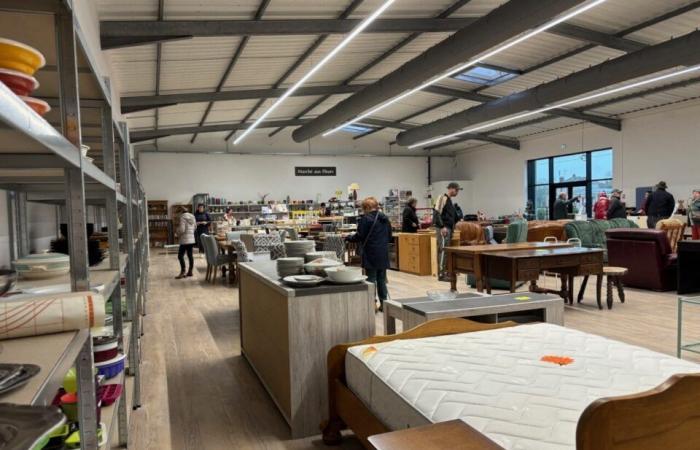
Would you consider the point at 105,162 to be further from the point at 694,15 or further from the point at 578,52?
the point at 578,52

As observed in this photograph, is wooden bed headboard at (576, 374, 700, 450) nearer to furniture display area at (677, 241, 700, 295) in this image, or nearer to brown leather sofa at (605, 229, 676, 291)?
furniture display area at (677, 241, 700, 295)

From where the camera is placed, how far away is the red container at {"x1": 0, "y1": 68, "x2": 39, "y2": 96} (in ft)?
3.42

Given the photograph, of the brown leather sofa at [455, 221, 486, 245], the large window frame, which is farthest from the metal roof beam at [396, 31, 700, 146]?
the large window frame

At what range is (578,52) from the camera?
1007 cm

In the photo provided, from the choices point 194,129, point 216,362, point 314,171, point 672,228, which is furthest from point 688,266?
point 314,171

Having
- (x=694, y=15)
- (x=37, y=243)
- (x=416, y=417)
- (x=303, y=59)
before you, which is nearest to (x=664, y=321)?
(x=416, y=417)

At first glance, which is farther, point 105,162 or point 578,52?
point 578,52

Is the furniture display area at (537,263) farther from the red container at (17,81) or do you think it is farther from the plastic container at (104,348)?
the red container at (17,81)

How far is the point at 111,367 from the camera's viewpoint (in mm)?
2148

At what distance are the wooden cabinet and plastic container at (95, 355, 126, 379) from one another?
7834 mm

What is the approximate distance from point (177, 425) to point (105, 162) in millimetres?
1777

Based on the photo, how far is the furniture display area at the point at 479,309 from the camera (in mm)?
3303

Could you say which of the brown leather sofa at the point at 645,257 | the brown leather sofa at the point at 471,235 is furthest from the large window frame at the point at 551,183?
the brown leather sofa at the point at 471,235

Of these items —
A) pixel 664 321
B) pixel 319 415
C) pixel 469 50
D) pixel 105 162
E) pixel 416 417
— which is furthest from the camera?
pixel 469 50
